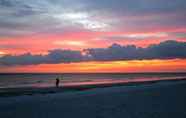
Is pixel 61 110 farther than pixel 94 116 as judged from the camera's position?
Yes

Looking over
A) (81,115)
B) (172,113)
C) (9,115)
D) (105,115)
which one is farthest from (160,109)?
(9,115)

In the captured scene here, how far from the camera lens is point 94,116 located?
514 inches

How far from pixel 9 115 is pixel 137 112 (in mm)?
6640

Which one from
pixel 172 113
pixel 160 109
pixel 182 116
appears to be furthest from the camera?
pixel 160 109

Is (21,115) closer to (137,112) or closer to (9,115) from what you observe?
(9,115)

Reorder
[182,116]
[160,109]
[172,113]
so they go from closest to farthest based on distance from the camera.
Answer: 1. [182,116]
2. [172,113]
3. [160,109]

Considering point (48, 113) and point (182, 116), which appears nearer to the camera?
point (182, 116)

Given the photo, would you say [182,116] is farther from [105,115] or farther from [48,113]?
[48,113]

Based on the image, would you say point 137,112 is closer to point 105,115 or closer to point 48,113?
point 105,115

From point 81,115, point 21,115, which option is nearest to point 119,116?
point 81,115

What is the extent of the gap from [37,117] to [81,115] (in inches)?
85.7

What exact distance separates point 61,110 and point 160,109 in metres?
5.57

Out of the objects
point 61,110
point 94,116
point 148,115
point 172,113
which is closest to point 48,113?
point 61,110

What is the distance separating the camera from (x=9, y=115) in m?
14.0
